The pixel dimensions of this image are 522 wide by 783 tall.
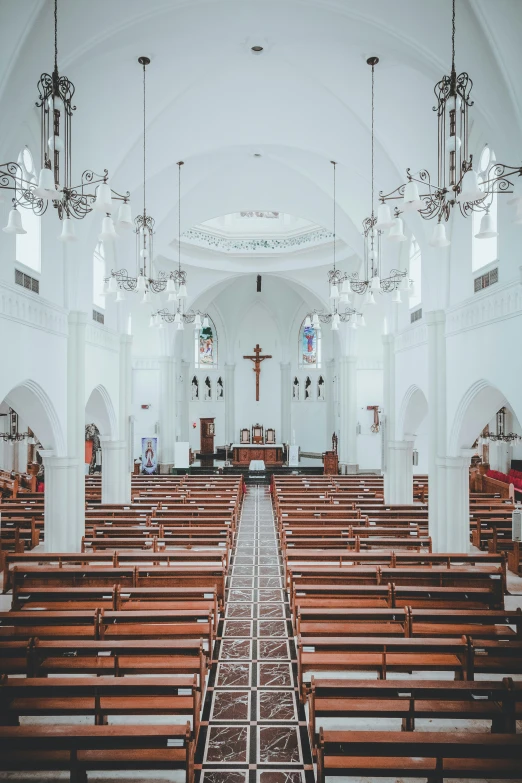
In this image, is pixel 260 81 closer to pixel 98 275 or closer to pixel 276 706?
pixel 98 275

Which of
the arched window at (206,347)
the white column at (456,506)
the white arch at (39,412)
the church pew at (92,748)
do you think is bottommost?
the church pew at (92,748)

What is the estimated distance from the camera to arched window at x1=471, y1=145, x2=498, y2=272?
10727 millimetres

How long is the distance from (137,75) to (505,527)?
12.9 m

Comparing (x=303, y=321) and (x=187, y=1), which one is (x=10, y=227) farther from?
(x=303, y=321)

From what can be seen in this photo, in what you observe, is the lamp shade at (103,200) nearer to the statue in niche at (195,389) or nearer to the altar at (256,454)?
the altar at (256,454)

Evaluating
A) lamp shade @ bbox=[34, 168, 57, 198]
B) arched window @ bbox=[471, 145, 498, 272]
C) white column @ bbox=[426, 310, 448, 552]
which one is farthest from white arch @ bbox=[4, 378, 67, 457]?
arched window @ bbox=[471, 145, 498, 272]

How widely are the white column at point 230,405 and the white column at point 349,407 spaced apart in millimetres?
8648

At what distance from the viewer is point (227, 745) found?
560 cm

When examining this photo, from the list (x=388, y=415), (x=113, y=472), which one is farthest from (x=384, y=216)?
(x=113, y=472)

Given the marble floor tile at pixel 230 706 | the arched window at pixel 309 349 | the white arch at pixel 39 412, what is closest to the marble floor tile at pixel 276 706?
the marble floor tile at pixel 230 706

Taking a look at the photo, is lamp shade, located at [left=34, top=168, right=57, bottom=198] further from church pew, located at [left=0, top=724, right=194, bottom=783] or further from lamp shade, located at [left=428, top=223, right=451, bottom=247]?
church pew, located at [left=0, top=724, right=194, bottom=783]

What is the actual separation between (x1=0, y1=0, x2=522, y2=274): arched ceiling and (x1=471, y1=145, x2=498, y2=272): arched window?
41 cm

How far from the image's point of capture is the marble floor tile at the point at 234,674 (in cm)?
686

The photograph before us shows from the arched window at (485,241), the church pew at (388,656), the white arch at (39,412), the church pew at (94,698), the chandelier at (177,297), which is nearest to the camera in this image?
the church pew at (94,698)
